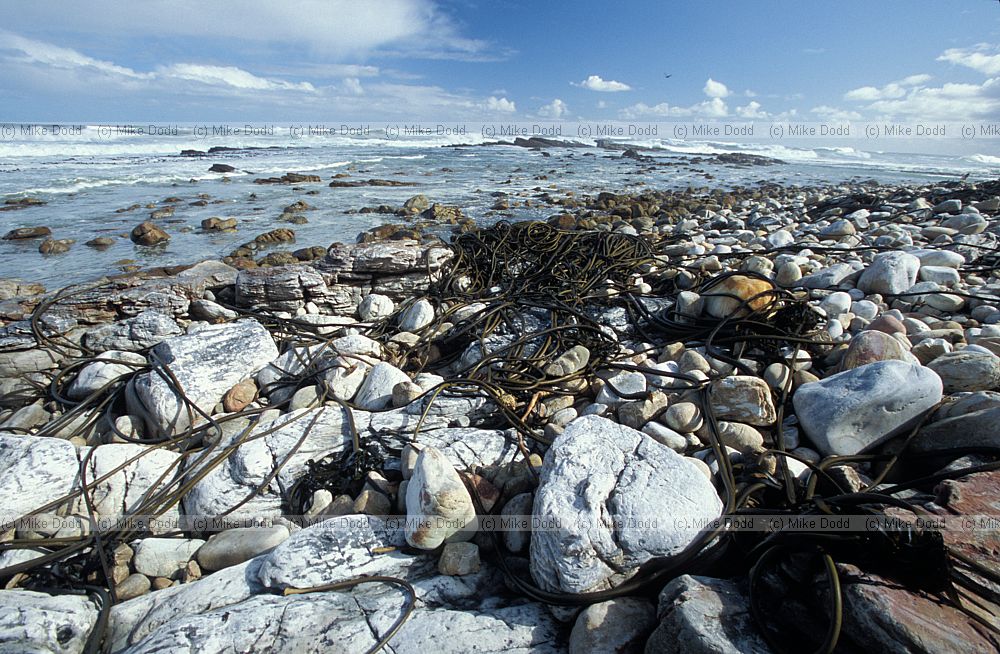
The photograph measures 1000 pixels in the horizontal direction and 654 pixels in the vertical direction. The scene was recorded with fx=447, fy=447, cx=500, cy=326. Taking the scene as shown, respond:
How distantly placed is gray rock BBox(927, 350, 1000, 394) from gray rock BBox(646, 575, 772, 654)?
Result: 1.75 metres

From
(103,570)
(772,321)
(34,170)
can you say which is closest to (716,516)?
(772,321)

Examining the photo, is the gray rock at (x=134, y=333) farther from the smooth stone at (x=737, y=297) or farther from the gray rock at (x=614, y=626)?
the smooth stone at (x=737, y=297)

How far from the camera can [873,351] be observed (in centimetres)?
246

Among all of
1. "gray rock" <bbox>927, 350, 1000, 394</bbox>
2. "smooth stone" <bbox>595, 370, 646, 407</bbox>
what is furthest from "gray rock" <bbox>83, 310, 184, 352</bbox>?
"gray rock" <bbox>927, 350, 1000, 394</bbox>

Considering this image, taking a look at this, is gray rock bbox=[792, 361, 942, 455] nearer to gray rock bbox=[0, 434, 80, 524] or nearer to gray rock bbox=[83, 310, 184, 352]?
gray rock bbox=[0, 434, 80, 524]

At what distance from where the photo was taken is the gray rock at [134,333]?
3.44 m

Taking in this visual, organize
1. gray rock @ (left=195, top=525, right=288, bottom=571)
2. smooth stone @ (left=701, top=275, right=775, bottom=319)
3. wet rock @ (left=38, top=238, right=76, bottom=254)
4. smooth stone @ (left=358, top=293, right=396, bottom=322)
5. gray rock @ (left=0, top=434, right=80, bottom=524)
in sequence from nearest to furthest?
1. gray rock @ (left=195, top=525, right=288, bottom=571)
2. gray rock @ (left=0, top=434, right=80, bottom=524)
3. smooth stone @ (left=701, top=275, right=775, bottom=319)
4. smooth stone @ (left=358, top=293, right=396, bottom=322)
5. wet rock @ (left=38, top=238, right=76, bottom=254)

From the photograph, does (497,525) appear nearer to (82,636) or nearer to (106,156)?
(82,636)

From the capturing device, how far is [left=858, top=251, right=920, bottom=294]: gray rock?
3646mm

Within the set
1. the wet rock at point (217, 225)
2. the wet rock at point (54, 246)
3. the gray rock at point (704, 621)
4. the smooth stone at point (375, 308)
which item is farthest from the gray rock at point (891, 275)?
the wet rock at point (54, 246)

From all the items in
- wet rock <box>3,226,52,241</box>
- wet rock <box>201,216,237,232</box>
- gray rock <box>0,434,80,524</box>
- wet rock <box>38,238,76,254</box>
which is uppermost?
wet rock <box>201,216,237,232</box>

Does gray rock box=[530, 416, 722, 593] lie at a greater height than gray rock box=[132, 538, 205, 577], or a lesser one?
greater

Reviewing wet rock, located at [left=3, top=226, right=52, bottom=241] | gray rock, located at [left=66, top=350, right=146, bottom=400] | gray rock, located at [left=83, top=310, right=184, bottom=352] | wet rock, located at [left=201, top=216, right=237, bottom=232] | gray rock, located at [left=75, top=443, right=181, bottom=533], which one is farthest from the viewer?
wet rock, located at [left=201, top=216, right=237, bottom=232]

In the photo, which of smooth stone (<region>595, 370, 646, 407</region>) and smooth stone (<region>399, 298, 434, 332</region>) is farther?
smooth stone (<region>399, 298, 434, 332</region>)
